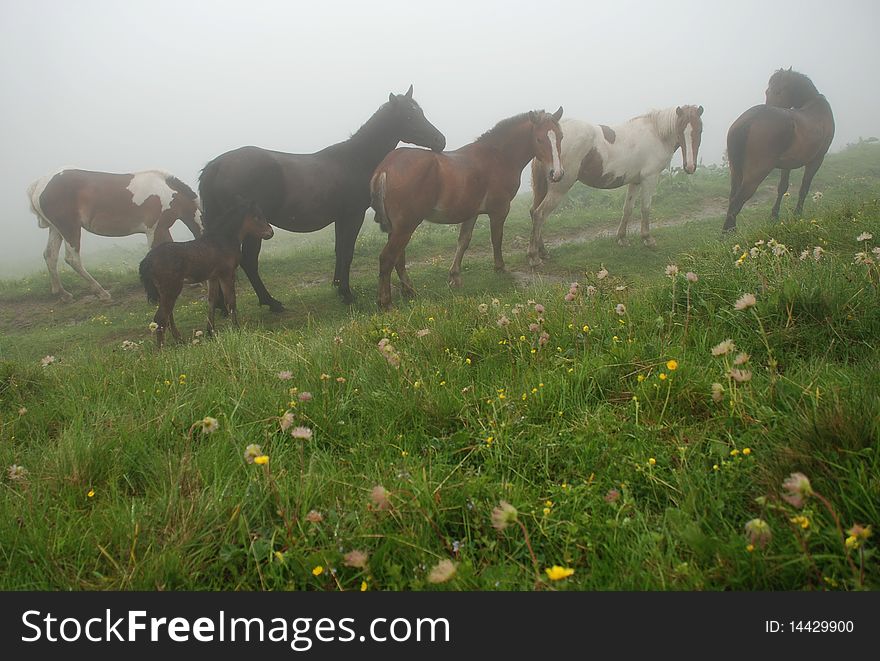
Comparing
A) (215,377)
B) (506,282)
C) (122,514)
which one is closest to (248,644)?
(122,514)

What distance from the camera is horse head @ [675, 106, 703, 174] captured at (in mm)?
10547

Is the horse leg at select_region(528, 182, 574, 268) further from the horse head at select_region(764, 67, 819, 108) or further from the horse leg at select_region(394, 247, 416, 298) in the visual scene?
the horse head at select_region(764, 67, 819, 108)

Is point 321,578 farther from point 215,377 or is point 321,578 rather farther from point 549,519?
point 215,377

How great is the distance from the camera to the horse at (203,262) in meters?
6.15

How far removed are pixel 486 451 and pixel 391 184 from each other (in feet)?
18.4

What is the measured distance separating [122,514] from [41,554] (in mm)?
254

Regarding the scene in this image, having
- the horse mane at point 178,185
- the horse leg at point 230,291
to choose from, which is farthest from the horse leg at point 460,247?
the horse mane at point 178,185

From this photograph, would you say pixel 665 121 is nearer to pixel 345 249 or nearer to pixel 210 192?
pixel 345 249

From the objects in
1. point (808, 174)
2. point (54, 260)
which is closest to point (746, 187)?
point (808, 174)

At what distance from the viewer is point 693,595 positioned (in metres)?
1.37

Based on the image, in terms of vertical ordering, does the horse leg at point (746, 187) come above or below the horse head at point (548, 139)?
below

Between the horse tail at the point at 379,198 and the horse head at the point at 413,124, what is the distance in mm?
1664

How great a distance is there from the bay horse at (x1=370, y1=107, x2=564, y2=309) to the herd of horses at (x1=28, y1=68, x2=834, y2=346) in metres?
0.02

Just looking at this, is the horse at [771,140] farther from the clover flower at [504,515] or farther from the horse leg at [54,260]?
the horse leg at [54,260]
